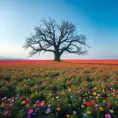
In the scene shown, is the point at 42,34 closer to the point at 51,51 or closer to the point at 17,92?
the point at 51,51

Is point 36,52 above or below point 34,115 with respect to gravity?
above

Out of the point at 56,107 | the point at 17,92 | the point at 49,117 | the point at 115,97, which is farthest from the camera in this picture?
the point at 17,92

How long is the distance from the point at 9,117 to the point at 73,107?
1.37 meters

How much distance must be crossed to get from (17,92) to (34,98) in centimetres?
90

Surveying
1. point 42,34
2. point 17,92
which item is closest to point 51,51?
point 42,34

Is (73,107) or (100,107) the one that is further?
(73,107)

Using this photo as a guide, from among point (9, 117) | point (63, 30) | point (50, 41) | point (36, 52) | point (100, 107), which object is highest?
point (63, 30)

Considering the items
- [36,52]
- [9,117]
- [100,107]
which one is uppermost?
[36,52]

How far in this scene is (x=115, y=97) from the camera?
317 centimetres

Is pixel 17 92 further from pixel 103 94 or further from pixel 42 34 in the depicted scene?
pixel 42 34

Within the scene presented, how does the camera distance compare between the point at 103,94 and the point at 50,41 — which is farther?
the point at 50,41

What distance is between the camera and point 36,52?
1196 inches

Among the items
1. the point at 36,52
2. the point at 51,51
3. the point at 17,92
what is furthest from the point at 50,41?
the point at 17,92

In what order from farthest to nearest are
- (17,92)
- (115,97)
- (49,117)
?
(17,92) < (115,97) < (49,117)
